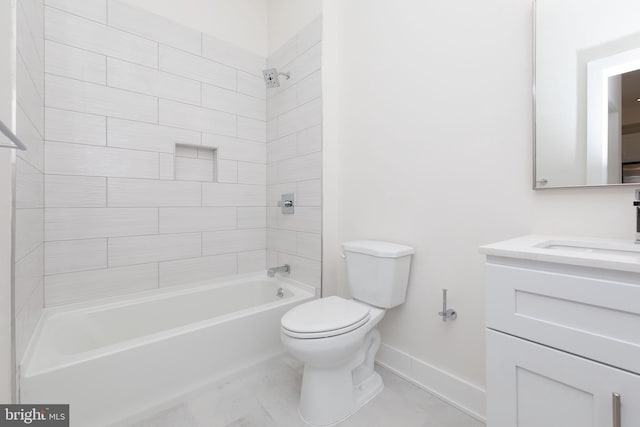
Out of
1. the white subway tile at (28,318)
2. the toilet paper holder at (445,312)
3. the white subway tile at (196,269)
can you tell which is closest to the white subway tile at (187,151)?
the white subway tile at (196,269)

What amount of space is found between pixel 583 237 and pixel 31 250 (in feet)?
7.57

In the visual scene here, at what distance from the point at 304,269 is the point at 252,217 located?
672mm

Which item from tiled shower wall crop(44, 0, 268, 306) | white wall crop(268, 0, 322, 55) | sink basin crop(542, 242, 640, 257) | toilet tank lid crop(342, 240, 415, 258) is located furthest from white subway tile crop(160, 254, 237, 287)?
sink basin crop(542, 242, 640, 257)

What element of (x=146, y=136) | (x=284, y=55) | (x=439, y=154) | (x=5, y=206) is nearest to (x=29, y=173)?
(x=5, y=206)

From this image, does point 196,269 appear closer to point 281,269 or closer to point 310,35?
point 281,269

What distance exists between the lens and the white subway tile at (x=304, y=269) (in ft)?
6.66

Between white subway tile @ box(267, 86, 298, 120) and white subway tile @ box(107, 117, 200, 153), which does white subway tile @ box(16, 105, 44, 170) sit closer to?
white subway tile @ box(107, 117, 200, 153)

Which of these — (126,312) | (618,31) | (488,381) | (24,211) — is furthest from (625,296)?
(126,312)

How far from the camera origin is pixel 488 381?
885mm

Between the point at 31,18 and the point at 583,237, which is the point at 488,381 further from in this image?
the point at 31,18

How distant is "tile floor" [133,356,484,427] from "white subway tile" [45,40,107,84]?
6.31 ft

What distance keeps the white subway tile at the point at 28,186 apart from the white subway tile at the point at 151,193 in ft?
1.09

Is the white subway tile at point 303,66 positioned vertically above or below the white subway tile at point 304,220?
above

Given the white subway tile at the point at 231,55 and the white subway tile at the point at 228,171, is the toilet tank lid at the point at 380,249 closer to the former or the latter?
the white subway tile at the point at 228,171
